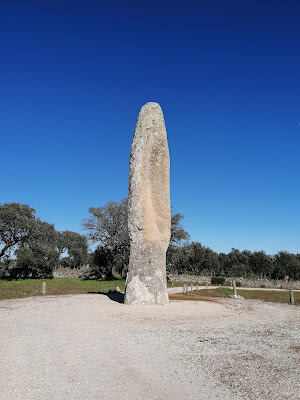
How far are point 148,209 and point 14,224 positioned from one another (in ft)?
98.5

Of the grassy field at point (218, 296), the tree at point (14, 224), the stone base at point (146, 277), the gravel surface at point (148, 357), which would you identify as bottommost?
the grassy field at point (218, 296)

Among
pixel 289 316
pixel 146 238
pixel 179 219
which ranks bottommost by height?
pixel 289 316

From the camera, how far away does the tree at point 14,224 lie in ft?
127

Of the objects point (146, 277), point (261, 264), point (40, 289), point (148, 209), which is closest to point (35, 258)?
point (40, 289)

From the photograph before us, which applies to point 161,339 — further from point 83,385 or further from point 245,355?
point 83,385

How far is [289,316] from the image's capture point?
11.4 meters

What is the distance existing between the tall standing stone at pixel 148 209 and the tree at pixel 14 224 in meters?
28.5

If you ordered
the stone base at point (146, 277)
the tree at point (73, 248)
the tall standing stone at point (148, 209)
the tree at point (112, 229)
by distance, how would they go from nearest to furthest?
the stone base at point (146, 277)
the tall standing stone at point (148, 209)
the tree at point (112, 229)
the tree at point (73, 248)

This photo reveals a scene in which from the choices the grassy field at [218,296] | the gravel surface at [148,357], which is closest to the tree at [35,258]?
the grassy field at [218,296]

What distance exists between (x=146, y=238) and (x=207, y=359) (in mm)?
8427

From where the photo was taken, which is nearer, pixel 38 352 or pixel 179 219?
pixel 38 352

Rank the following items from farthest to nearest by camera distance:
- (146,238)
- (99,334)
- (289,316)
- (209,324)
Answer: (146,238), (289,316), (209,324), (99,334)

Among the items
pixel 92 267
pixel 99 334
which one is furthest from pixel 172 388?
pixel 92 267

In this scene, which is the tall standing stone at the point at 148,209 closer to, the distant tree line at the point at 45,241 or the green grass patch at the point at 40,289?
the green grass patch at the point at 40,289
